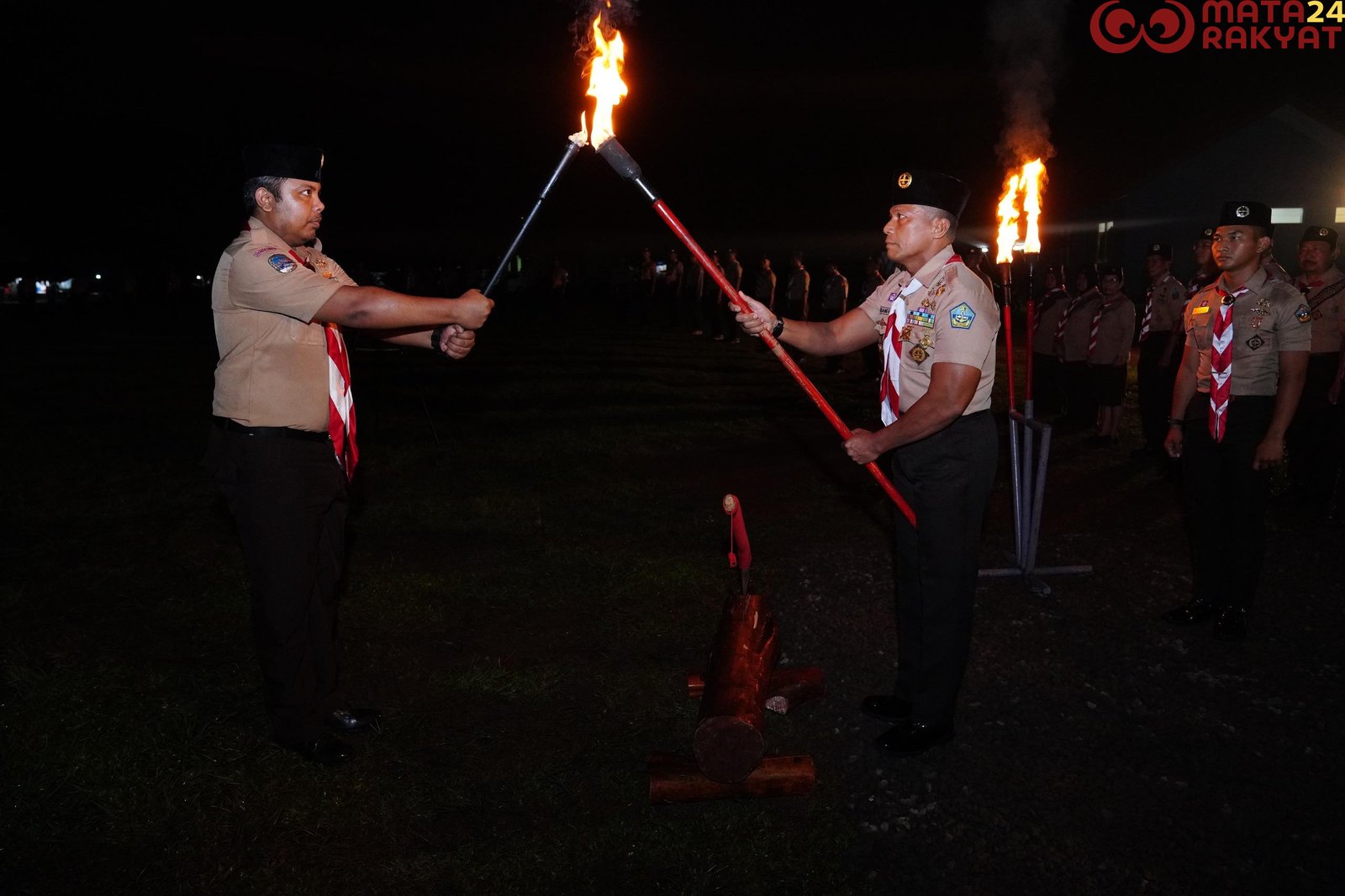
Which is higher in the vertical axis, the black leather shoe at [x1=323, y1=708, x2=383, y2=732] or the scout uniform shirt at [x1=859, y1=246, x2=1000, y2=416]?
the scout uniform shirt at [x1=859, y1=246, x2=1000, y2=416]

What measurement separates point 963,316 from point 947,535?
98cm

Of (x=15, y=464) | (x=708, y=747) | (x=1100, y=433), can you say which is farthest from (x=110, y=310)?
(x=708, y=747)

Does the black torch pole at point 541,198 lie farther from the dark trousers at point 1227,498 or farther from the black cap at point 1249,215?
the dark trousers at point 1227,498

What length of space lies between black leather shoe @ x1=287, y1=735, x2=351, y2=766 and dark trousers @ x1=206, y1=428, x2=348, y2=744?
0.16 ft

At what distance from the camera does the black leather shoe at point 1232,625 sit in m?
5.45

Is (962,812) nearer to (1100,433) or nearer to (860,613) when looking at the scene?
(860,613)

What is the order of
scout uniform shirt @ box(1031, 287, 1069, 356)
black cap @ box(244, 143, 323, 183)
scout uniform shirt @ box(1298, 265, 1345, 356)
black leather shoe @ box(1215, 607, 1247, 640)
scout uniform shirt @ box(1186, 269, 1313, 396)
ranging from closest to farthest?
Result: black cap @ box(244, 143, 323, 183) → scout uniform shirt @ box(1186, 269, 1313, 396) → black leather shoe @ box(1215, 607, 1247, 640) → scout uniform shirt @ box(1298, 265, 1345, 356) → scout uniform shirt @ box(1031, 287, 1069, 356)

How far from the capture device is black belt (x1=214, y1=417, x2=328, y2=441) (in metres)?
3.78

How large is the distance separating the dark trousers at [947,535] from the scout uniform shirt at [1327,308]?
5.68 m

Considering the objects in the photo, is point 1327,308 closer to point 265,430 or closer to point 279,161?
point 279,161

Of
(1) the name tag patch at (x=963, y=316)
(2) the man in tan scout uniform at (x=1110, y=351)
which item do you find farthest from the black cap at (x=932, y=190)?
(2) the man in tan scout uniform at (x=1110, y=351)

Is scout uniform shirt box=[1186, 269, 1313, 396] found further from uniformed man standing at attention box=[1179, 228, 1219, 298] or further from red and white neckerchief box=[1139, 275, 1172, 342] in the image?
red and white neckerchief box=[1139, 275, 1172, 342]

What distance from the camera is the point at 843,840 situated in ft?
12.0

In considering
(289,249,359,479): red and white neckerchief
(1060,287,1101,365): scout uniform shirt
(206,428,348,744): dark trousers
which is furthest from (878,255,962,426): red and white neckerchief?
(1060,287,1101,365): scout uniform shirt
